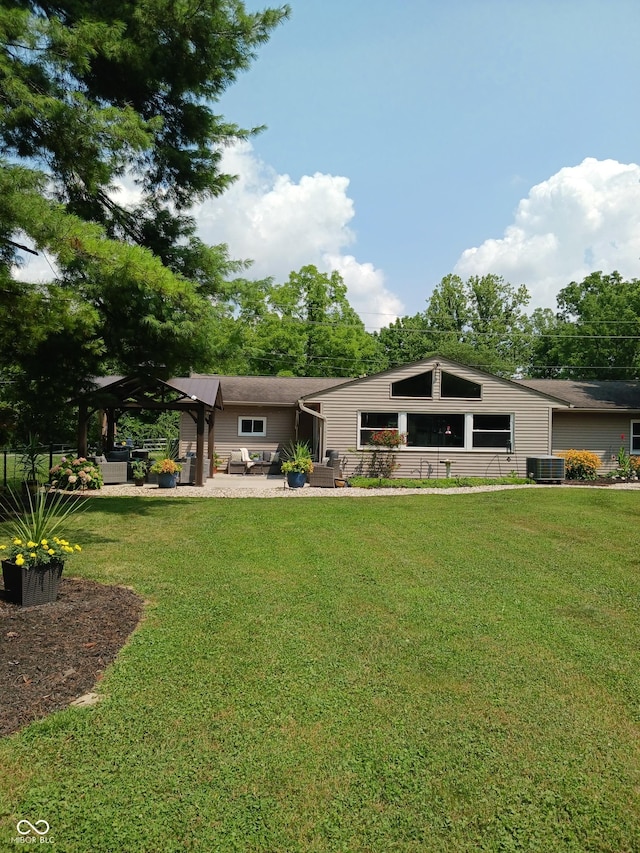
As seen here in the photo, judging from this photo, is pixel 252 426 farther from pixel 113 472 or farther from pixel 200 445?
pixel 113 472

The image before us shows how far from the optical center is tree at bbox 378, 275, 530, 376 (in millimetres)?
44406

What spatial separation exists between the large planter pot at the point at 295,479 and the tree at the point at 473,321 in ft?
97.7

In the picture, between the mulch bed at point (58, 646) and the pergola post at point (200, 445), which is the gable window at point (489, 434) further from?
the mulch bed at point (58, 646)

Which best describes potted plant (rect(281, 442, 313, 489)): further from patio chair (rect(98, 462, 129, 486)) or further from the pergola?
patio chair (rect(98, 462, 129, 486))

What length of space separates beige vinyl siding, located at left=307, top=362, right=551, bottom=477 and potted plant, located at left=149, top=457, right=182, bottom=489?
4.75 meters

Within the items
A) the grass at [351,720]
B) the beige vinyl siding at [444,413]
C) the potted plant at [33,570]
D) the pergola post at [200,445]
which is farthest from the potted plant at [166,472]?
the potted plant at [33,570]

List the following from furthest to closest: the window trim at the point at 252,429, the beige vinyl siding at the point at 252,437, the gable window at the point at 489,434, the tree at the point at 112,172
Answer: the window trim at the point at 252,429, the beige vinyl siding at the point at 252,437, the gable window at the point at 489,434, the tree at the point at 112,172

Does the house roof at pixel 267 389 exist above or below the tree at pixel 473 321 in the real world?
below

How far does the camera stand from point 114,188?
9406mm

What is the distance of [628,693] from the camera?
3.42m

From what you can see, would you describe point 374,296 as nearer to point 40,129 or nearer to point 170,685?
point 40,129

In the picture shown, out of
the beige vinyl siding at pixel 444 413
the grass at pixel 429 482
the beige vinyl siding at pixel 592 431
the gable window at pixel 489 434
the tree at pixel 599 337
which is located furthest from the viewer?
the tree at pixel 599 337

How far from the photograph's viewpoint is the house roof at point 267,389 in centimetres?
2012

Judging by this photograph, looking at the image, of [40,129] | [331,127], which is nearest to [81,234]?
[40,129]
